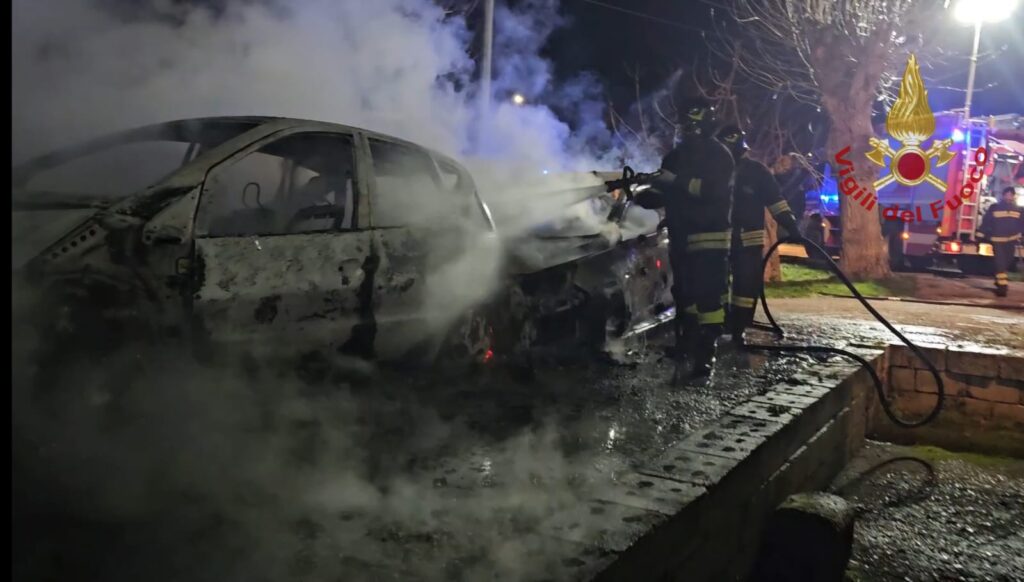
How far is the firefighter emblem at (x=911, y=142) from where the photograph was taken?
48.3 feet

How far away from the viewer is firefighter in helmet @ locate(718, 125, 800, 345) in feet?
20.9

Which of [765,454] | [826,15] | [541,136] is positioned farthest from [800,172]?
[765,454]

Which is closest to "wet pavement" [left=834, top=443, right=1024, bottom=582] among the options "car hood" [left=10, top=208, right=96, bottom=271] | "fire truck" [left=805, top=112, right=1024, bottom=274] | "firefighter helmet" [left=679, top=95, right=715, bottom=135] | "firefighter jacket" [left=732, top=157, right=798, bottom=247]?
"firefighter jacket" [left=732, top=157, right=798, bottom=247]

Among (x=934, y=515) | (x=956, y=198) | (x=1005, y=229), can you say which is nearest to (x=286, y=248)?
(x=934, y=515)

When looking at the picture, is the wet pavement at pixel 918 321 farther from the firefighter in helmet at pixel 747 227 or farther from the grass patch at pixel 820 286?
the firefighter in helmet at pixel 747 227

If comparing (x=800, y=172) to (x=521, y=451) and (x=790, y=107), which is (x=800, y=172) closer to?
(x=790, y=107)

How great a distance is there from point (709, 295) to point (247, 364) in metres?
3.33

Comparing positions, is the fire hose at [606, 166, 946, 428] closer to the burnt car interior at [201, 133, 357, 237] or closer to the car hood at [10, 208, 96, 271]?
the burnt car interior at [201, 133, 357, 237]

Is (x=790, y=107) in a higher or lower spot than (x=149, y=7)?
higher

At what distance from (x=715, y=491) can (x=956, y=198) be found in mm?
15925

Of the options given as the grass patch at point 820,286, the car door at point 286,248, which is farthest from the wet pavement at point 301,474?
the grass patch at point 820,286

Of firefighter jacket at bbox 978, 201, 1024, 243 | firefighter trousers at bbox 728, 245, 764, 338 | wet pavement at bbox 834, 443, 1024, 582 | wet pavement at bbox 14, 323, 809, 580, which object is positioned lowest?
wet pavement at bbox 834, 443, 1024, 582

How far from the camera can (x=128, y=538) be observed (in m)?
2.34

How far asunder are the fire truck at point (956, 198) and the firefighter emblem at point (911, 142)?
15 centimetres
